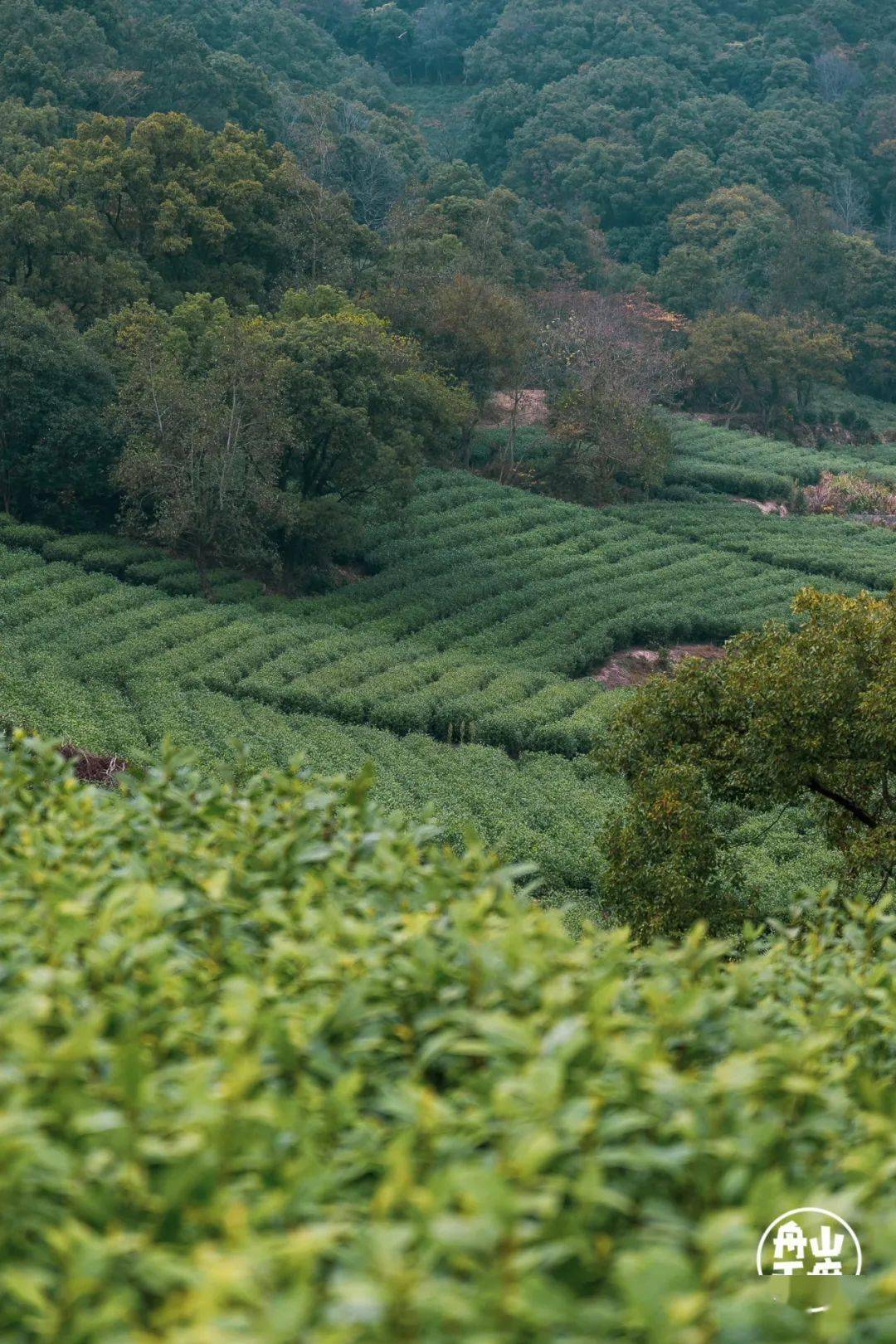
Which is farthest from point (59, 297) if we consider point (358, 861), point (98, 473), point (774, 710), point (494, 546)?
point (358, 861)

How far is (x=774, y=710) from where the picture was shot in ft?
40.5

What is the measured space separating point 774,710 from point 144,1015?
32.1 feet

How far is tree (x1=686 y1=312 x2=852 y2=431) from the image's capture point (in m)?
55.5

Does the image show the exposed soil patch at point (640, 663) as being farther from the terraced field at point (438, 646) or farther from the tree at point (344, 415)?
the tree at point (344, 415)

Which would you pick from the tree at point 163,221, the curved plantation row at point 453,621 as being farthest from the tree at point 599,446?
the tree at point 163,221

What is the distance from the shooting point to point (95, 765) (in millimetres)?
17750

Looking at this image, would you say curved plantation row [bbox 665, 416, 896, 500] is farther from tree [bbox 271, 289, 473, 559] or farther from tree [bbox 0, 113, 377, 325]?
tree [bbox 271, 289, 473, 559]

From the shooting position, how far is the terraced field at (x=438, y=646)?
2038 centimetres

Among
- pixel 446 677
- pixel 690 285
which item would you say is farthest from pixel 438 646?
pixel 690 285

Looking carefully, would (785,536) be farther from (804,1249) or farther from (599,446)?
(804,1249)

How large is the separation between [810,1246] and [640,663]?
28423mm

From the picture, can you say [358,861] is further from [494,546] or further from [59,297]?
[59,297]

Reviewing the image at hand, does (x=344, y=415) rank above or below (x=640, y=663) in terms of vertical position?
above

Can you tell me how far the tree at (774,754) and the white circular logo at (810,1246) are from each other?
29.1ft
